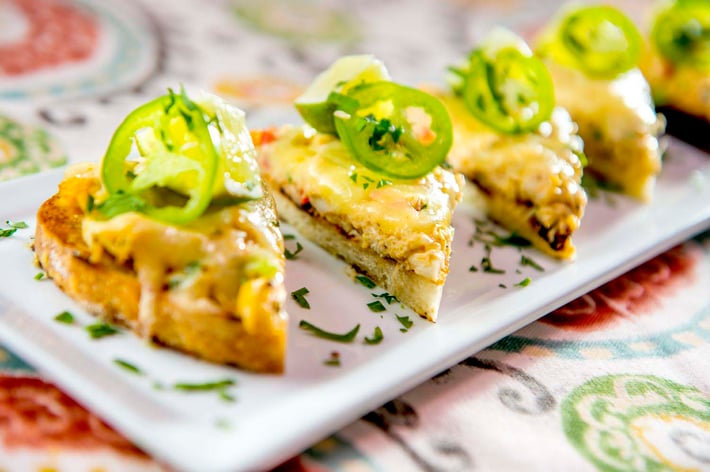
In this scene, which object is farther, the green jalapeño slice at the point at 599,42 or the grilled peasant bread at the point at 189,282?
the green jalapeño slice at the point at 599,42

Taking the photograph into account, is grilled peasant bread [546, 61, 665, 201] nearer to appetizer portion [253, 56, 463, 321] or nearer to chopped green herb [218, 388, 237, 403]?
appetizer portion [253, 56, 463, 321]

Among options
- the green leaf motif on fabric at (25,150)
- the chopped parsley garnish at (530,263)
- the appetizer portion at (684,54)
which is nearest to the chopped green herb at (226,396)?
the chopped parsley garnish at (530,263)

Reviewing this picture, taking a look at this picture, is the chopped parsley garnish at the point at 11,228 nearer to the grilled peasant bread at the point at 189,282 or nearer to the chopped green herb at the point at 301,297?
the grilled peasant bread at the point at 189,282

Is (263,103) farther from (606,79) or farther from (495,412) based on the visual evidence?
(495,412)

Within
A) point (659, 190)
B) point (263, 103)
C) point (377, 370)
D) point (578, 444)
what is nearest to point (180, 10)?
point (263, 103)

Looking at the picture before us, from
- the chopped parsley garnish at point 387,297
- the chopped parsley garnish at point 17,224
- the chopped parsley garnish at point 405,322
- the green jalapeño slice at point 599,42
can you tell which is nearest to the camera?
the chopped parsley garnish at point 405,322

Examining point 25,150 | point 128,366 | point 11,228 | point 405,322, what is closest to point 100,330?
point 128,366
